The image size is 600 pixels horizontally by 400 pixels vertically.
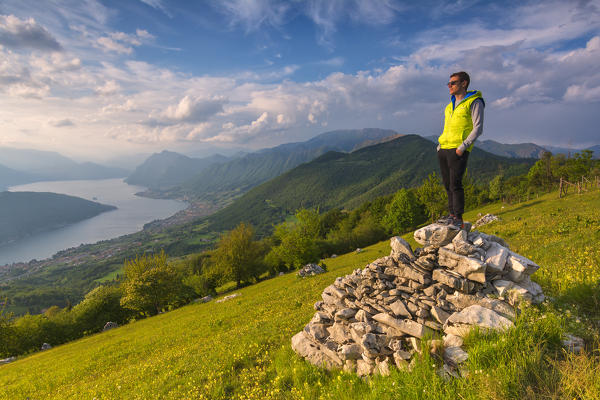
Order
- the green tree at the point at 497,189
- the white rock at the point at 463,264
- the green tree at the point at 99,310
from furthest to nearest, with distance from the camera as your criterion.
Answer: the green tree at the point at 497,189 → the green tree at the point at 99,310 → the white rock at the point at 463,264

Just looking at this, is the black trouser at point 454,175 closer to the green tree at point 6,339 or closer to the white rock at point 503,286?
the white rock at point 503,286

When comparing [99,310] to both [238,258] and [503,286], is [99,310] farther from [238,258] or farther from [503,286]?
[503,286]

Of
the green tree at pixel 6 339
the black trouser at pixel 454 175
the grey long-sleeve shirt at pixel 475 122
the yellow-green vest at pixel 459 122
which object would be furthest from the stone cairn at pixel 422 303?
the green tree at pixel 6 339

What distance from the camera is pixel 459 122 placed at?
7.73 m

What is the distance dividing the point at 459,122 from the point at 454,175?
170 cm

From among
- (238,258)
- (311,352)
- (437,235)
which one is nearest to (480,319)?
(437,235)

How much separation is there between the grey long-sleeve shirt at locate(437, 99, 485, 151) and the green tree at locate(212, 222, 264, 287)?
5108 centimetres

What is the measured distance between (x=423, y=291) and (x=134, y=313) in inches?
2240

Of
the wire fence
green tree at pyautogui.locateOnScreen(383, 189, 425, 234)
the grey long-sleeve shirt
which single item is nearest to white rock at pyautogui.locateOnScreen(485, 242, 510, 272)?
the grey long-sleeve shirt

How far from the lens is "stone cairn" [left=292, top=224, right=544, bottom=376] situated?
5.82 metres

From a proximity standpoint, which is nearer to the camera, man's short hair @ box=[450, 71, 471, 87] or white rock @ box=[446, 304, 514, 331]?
white rock @ box=[446, 304, 514, 331]

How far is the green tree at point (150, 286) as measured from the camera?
41.5 metres

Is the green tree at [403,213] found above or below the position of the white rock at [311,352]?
below

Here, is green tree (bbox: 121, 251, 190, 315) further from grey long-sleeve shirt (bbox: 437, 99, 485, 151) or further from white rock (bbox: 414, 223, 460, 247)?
grey long-sleeve shirt (bbox: 437, 99, 485, 151)
